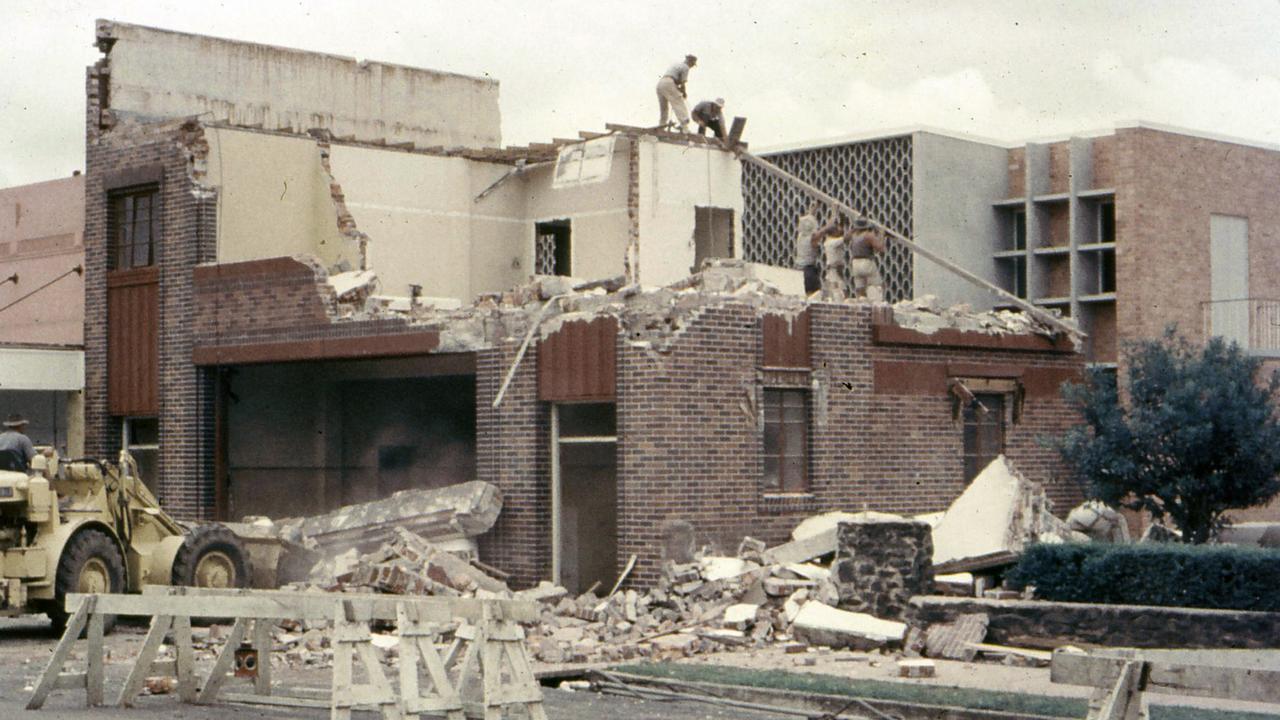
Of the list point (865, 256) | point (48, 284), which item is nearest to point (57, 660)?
point (865, 256)

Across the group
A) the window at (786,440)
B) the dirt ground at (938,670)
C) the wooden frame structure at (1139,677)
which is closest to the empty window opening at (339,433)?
the window at (786,440)

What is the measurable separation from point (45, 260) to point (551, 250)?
9.59 m

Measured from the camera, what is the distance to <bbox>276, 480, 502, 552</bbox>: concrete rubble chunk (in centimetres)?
2219

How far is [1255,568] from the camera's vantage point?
17.7 metres

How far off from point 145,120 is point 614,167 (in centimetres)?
798

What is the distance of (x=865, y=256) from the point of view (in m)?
25.9

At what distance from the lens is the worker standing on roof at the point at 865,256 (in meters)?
25.6

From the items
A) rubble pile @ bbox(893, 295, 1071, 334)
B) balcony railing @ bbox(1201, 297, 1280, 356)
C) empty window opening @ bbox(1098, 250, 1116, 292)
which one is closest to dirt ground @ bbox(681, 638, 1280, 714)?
rubble pile @ bbox(893, 295, 1071, 334)

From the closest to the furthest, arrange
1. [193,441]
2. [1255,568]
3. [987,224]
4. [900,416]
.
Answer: [1255,568]
[900,416]
[193,441]
[987,224]

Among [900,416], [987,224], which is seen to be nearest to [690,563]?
[900,416]

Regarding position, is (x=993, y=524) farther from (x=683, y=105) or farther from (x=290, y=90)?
(x=290, y=90)

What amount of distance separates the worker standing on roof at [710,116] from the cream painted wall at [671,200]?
0.96 meters

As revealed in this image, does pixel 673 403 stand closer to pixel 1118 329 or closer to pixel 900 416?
pixel 900 416

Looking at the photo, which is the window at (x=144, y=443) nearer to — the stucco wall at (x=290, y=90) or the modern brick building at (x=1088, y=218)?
the stucco wall at (x=290, y=90)
